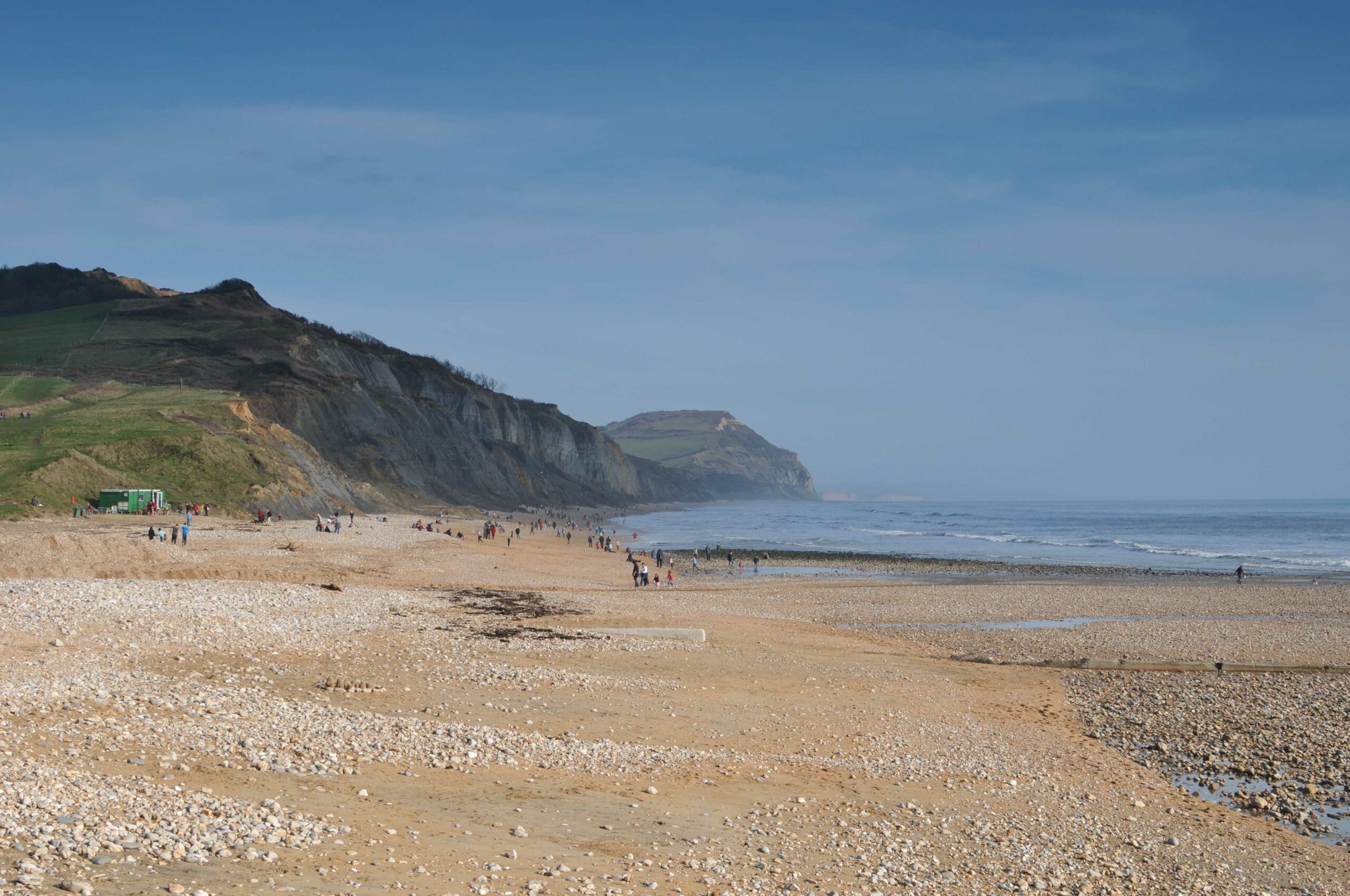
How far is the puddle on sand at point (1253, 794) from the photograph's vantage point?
12336mm

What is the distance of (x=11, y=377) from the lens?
84.1 meters

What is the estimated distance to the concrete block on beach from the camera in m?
23.7

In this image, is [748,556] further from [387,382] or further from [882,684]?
[387,382]

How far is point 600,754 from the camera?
1313 centimetres

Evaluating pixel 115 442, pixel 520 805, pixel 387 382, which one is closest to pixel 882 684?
pixel 520 805

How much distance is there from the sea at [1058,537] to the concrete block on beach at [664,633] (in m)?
45.8

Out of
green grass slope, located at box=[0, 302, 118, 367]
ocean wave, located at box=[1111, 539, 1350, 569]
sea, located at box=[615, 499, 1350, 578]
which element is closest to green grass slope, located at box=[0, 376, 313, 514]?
sea, located at box=[615, 499, 1350, 578]

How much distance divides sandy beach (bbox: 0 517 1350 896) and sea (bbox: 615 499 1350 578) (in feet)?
146

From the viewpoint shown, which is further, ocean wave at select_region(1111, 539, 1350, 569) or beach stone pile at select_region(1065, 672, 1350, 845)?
ocean wave at select_region(1111, 539, 1350, 569)

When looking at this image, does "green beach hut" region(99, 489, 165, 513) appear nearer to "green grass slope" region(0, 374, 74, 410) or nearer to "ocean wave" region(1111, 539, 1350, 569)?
"green grass slope" region(0, 374, 74, 410)

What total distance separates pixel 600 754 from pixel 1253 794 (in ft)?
30.0

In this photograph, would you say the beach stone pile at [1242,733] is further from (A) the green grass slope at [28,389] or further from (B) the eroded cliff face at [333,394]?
(A) the green grass slope at [28,389]

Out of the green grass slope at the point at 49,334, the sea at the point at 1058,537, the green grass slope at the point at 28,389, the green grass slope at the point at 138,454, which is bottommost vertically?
the sea at the point at 1058,537

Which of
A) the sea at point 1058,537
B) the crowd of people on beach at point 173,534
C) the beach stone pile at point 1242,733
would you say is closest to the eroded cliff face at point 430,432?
the sea at point 1058,537
